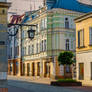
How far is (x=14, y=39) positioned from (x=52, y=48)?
67.6 ft

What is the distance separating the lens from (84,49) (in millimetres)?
34375

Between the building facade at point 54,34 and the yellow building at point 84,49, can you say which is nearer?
the yellow building at point 84,49

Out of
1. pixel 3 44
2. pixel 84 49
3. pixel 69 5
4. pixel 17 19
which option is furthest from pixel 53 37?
pixel 3 44

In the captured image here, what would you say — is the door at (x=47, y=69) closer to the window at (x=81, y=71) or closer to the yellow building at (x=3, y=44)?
the window at (x=81, y=71)

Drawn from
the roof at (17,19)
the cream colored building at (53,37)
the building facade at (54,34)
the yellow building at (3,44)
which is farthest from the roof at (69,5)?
the yellow building at (3,44)

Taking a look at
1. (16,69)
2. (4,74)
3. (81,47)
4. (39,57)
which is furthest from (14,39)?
(4,74)

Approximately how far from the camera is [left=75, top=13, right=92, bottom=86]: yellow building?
3328cm

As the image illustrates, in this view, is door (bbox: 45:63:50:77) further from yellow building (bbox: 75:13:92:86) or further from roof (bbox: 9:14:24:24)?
roof (bbox: 9:14:24:24)

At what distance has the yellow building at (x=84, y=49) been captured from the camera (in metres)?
33.3

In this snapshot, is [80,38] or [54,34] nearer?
[80,38]

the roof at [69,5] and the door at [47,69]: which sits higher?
the roof at [69,5]

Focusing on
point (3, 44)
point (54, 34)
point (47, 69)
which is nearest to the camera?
point (3, 44)

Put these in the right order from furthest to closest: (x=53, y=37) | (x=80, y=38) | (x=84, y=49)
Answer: (x=53, y=37) → (x=80, y=38) → (x=84, y=49)

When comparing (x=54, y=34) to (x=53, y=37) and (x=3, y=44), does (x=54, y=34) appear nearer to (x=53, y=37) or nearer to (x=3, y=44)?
(x=53, y=37)
